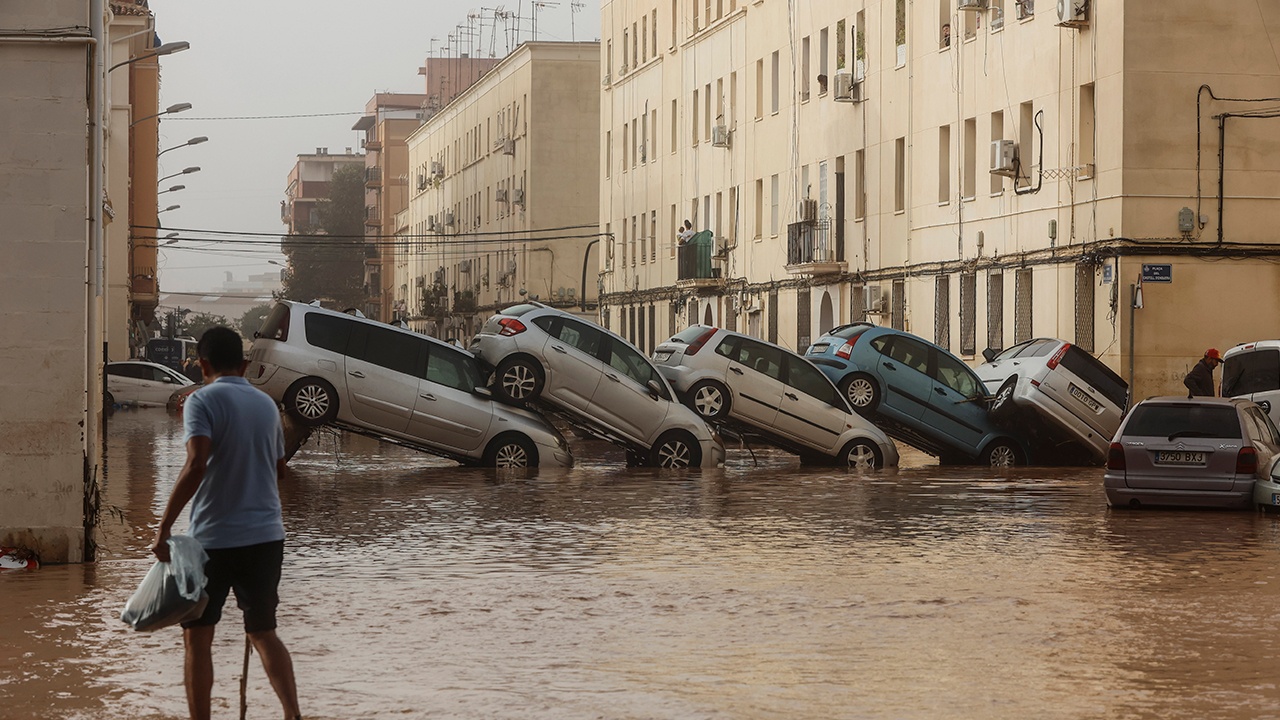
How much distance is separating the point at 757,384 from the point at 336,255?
424ft

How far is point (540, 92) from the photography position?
8356 cm

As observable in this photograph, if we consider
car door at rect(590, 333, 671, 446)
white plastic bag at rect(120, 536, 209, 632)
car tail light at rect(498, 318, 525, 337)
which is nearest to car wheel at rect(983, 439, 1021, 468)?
car door at rect(590, 333, 671, 446)

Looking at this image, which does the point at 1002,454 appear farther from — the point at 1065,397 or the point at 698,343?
the point at 698,343

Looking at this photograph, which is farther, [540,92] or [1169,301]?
[540,92]

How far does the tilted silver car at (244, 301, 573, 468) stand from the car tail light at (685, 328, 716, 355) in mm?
3448

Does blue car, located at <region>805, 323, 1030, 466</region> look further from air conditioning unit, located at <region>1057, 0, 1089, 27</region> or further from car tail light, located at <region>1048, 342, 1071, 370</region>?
air conditioning unit, located at <region>1057, 0, 1089, 27</region>

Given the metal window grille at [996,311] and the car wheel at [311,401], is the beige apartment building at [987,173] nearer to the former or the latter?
the metal window grille at [996,311]

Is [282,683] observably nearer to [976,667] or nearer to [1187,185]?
[976,667]

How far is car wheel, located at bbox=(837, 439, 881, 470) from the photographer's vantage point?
27609mm

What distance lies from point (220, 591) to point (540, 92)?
76960 millimetres

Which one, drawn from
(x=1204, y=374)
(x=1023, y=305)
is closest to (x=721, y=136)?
(x=1023, y=305)

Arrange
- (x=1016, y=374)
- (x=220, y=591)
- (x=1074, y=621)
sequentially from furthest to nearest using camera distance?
(x=1016, y=374) → (x=1074, y=621) → (x=220, y=591)

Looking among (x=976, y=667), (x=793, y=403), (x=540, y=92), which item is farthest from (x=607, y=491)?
(x=540, y=92)

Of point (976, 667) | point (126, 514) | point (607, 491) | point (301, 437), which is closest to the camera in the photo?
point (976, 667)
